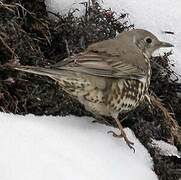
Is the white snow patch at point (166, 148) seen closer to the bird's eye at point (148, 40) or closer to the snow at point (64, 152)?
the snow at point (64, 152)

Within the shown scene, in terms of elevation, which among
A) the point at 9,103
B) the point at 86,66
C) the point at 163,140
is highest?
the point at 86,66

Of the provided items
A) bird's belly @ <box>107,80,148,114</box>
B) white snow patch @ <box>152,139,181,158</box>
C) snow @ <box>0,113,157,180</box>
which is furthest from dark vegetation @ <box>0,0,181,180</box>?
bird's belly @ <box>107,80,148,114</box>

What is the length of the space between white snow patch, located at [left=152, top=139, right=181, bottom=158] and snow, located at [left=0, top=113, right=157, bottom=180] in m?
0.21

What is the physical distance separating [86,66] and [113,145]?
59 cm

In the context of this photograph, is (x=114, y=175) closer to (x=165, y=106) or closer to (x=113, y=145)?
(x=113, y=145)

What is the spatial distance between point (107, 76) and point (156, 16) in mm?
1594

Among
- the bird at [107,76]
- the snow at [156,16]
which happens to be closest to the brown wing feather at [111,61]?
the bird at [107,76]

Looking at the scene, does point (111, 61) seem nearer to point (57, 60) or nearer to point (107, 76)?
point (107, 76)

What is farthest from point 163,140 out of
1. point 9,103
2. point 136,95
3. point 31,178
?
point 31,178

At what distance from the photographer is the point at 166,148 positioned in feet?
17.4

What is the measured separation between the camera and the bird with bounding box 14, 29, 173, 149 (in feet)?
15.7

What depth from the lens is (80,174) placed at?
4156mm

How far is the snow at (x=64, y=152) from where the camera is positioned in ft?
13.2

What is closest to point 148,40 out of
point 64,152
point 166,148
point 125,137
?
point 166,148
